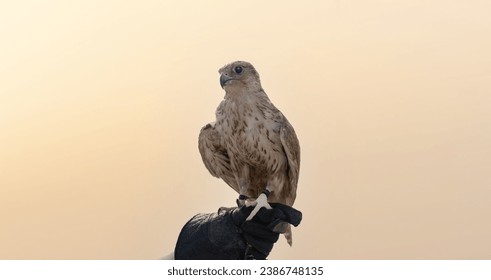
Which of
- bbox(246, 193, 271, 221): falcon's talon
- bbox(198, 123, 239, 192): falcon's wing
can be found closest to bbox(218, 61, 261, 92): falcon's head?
bbox(198, 123, 239, 192): falcon's wing

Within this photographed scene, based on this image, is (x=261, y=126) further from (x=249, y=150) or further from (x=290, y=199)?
(x=290, y=199)

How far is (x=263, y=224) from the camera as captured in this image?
439 cm

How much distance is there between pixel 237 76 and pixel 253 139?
37 cm

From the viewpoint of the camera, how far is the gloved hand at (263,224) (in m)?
4.34

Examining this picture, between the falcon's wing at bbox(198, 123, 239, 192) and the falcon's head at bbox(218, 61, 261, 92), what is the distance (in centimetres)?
30

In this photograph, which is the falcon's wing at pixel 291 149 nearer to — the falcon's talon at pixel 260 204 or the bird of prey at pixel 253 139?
the bird of prey at pixel 253 139

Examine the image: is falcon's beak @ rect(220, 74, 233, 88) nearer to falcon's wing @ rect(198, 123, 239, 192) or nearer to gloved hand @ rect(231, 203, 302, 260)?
falcon's wing @ rect(198, 123, 239, 192)

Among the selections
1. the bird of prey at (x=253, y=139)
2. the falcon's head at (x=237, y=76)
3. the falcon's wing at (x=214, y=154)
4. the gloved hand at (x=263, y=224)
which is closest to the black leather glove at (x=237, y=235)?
the gloved hand at (x=263, y=224)

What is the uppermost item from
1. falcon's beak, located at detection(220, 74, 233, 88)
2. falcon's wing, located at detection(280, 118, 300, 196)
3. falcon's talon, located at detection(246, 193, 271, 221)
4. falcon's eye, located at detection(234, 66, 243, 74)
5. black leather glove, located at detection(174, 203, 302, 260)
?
falcon's eye, located at detection(234, 66, 243, 74)

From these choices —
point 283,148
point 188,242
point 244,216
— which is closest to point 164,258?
point 188,242

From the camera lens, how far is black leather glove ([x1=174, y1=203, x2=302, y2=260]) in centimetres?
437

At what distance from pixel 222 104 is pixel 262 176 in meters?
0.48

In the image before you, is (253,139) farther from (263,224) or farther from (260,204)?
(263,224)

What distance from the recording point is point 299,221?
435 cm
